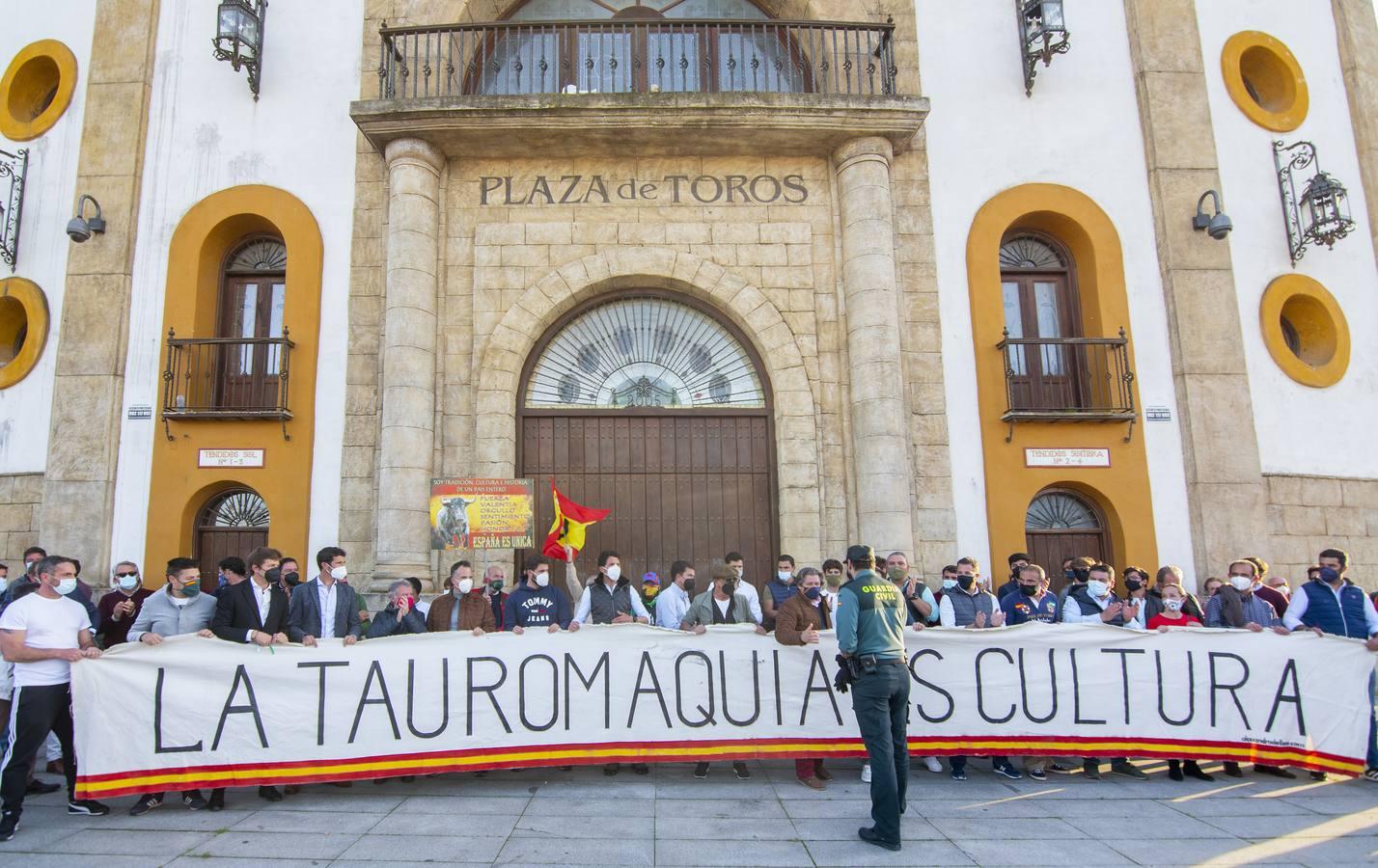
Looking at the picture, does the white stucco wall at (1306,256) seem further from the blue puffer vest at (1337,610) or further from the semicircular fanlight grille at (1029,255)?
the blue puffer vest at (1337,610)

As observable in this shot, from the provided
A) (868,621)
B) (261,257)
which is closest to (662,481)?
(868,621)

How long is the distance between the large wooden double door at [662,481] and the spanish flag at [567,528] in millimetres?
1301

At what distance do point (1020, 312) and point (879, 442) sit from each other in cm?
315

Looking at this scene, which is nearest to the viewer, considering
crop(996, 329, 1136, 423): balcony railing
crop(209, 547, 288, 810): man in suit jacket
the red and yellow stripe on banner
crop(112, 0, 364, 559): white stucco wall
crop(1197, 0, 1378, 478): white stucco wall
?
the red and yellow stripe on banner

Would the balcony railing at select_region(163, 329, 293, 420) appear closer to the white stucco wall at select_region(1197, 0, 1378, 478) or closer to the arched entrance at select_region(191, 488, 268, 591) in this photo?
the arched entrance at select_region(191, 488, 268, 591)

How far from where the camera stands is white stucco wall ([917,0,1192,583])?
1121 cm

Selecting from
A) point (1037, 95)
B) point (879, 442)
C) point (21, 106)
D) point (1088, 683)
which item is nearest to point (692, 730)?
point (1088, 683)

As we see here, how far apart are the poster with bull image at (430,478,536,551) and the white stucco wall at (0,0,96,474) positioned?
19.0ft

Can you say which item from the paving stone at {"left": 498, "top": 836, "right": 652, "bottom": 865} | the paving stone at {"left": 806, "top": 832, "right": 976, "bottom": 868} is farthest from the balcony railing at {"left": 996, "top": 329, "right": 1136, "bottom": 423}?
the paving stone at {"left": 498, "top": 836, "right": 652, "bottom": 865}

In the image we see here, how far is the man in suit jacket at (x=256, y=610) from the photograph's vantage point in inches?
262

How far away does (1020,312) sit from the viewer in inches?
467

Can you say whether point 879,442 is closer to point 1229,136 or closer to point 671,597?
point 671,597

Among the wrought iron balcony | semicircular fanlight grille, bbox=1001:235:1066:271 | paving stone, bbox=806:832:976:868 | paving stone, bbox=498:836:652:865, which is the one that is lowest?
paving stone, bbox=806:832:976:868

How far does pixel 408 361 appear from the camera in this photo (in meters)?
10.6
